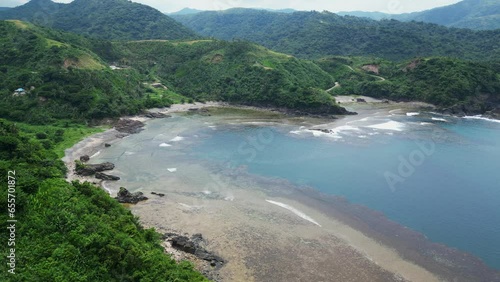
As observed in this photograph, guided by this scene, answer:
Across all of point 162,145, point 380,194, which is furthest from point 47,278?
point 162,145

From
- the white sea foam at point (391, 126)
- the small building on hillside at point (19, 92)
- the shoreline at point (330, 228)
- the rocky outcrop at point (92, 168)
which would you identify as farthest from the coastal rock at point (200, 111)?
the shoreline at point (330, 228)

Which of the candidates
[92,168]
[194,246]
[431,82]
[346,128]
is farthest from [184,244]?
[431,82]

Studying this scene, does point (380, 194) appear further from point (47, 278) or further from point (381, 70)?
point (381, 70)

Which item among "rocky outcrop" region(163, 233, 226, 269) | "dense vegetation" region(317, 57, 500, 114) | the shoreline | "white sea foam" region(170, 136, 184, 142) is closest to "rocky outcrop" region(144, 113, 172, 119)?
"white sea foam" region(170, 136, 184, 142)

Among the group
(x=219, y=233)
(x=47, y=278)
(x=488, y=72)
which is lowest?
(x=219, y=233)

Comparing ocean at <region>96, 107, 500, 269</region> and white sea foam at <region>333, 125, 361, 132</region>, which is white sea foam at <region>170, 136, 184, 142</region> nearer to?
ocean at <region>96, 107, 500, 269</region>
